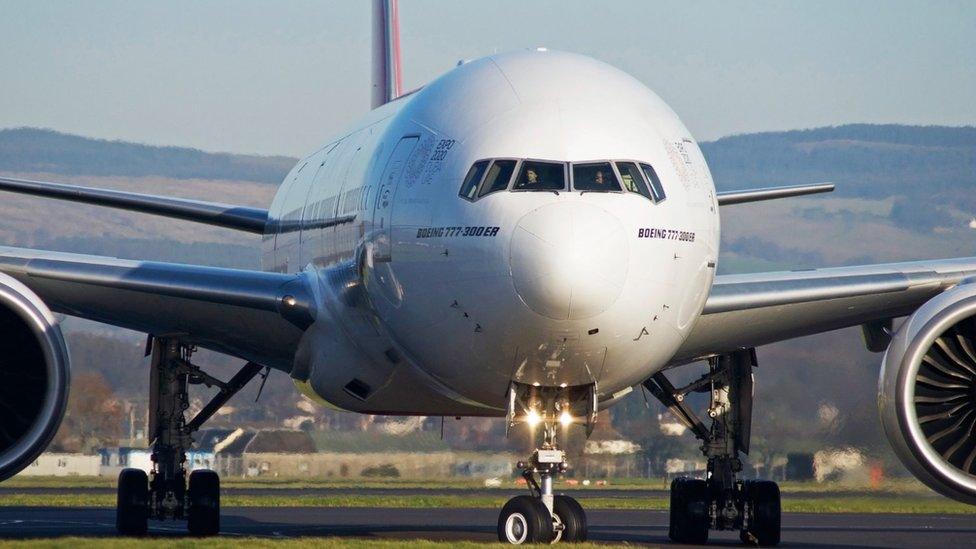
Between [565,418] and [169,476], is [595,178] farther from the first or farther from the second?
[169,476]

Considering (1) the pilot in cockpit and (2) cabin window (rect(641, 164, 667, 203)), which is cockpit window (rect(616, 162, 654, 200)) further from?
(1) the pilot in cockpit

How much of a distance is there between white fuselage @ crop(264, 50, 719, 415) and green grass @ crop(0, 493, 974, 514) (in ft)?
45.5

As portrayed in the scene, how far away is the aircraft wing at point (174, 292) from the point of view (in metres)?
16.4

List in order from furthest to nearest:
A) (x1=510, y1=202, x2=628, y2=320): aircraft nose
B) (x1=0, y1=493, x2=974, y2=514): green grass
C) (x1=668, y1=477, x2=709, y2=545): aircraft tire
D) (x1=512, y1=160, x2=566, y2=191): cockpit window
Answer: (x1=0, y1=493, x2=974, y2=514): green grass → (x1=668, y1=477, x2=709, y2=545): aircraft tire → (x1=512, y1=160, x2=566, y2=191): cockpit window → (x1=510, y1=202, x2=628, y2=320): aircraft nose

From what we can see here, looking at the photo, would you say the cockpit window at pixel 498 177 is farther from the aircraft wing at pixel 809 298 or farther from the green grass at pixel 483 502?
the green grass at pixel 483 502

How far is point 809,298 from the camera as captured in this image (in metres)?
16.5

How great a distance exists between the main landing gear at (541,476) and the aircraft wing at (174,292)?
3.48 metres

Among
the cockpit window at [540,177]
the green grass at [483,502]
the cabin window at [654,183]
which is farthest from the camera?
the green grass at [483,502]

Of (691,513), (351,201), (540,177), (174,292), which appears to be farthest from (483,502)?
(540,177)

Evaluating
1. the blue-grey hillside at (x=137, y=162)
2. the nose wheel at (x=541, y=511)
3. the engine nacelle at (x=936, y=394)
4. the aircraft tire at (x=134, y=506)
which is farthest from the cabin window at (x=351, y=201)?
the blue-grey hillside at (x=137, y=162)

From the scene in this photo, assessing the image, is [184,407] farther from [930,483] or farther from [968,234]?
[968,234]

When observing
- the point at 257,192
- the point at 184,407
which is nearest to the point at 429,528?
the point at 184,407

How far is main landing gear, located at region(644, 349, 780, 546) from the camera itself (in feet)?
59.7

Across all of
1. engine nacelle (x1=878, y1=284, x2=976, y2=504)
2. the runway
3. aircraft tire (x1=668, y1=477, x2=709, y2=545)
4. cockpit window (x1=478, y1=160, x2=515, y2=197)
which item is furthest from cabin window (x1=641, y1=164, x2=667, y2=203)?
aircraft tire (x1=668, y1=477, x2=709, y2=545)
